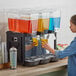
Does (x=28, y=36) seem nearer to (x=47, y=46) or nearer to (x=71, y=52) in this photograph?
(x=47, y=46)

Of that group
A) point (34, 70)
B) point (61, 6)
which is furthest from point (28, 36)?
→ point (61, 6)

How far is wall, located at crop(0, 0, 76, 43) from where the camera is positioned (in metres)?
2.21

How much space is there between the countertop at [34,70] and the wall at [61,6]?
686mm

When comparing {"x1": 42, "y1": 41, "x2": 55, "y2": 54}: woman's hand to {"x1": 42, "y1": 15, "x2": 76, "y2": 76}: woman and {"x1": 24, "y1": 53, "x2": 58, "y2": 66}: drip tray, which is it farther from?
{"x1": 24, "y1": 53, "x2": 58, "y2": 66}: drip tray

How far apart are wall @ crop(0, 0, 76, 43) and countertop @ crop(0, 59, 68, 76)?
69 cm

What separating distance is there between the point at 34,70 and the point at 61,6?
3.73ft

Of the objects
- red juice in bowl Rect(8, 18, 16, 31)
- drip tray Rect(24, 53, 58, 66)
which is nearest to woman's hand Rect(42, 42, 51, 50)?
drip tray Rect(24, 53, 58, 66)

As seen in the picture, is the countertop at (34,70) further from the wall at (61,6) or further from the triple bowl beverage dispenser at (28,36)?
the wall at (61,6)

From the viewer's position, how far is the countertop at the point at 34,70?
1.67m

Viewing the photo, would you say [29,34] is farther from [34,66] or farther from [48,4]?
[48,4]

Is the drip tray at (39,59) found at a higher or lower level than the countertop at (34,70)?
higher

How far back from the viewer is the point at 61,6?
2617 millimetres

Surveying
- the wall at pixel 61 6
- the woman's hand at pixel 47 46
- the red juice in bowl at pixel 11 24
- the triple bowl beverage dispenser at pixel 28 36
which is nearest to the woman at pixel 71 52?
the woman's hand at pixel 47 46

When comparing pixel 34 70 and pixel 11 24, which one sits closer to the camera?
pixel 34 70
